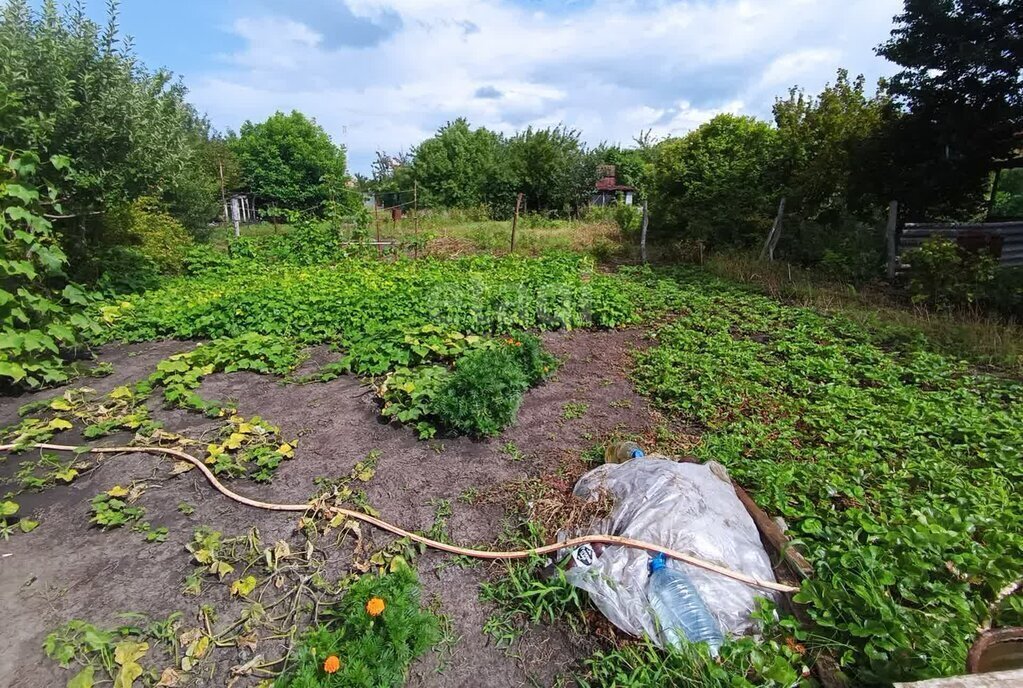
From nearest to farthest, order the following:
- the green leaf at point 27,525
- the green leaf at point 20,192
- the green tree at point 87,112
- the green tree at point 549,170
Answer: the green leaf at point 27,525 → the green leaf at point 20,192 → the green tree at point 87,112 → the green tree at point 549,170

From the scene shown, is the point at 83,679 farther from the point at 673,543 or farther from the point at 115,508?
the point at 673,543

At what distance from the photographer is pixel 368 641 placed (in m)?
1.96

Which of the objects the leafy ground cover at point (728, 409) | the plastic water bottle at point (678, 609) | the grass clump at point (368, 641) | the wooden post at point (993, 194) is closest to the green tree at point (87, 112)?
the leafy ground cover at point (728, 409)

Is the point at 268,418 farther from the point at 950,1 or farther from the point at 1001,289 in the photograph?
the point at 950,1

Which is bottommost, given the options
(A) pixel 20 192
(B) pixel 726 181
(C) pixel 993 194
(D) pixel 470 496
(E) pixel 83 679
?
(E) pixel 83 679

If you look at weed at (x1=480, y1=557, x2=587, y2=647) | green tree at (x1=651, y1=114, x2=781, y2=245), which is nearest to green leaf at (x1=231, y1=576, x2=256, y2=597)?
weed at (x1=480, y1=557, x2=587, y2=647)

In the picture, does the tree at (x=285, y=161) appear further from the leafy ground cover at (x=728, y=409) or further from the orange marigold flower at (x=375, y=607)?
the orange marigold flower at (x=375, y=607)

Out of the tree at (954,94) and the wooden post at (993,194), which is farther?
the wooden post at (993,194)

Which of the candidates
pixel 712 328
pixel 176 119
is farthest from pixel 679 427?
pixel 176 119

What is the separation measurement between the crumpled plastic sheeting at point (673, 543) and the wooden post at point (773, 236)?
827 centimetres

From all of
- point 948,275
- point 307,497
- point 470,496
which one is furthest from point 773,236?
point 307,497

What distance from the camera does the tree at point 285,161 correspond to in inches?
1141

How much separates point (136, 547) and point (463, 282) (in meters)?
4.54

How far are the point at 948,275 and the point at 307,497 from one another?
25.4 feet
